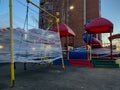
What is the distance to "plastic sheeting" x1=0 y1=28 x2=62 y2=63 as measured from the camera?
15.6 ft

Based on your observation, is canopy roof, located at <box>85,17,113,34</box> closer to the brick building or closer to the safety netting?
the safety netting

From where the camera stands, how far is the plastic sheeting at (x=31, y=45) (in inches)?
187

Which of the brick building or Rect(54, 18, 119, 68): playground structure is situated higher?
the brick building

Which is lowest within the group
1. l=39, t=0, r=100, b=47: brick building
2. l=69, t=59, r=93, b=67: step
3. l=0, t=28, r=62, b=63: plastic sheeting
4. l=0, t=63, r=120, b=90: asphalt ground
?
l=0, t=63, r=120, b=90: asphalt ground

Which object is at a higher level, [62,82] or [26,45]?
[26,45]

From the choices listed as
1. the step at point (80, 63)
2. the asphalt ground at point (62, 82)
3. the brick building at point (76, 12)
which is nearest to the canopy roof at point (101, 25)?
the step at point (80, 63)

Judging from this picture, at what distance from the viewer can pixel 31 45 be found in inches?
224

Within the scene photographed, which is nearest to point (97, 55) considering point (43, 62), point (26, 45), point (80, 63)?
point (80, 63)

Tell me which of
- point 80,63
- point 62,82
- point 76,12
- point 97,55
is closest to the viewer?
point 62,82

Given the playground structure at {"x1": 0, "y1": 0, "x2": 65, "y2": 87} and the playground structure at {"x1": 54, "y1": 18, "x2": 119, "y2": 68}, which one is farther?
the playground structure at {"x1": 54, "y1": 18, "x2": 119, "y2": 68}

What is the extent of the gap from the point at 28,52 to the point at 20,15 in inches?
49.9

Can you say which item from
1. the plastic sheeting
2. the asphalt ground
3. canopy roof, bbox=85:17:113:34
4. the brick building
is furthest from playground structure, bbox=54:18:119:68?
the brick building

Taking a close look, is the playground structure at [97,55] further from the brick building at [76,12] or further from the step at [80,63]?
the brick building at [76,12]

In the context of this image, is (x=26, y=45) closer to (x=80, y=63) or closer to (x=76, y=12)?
(x=80, y=63)
